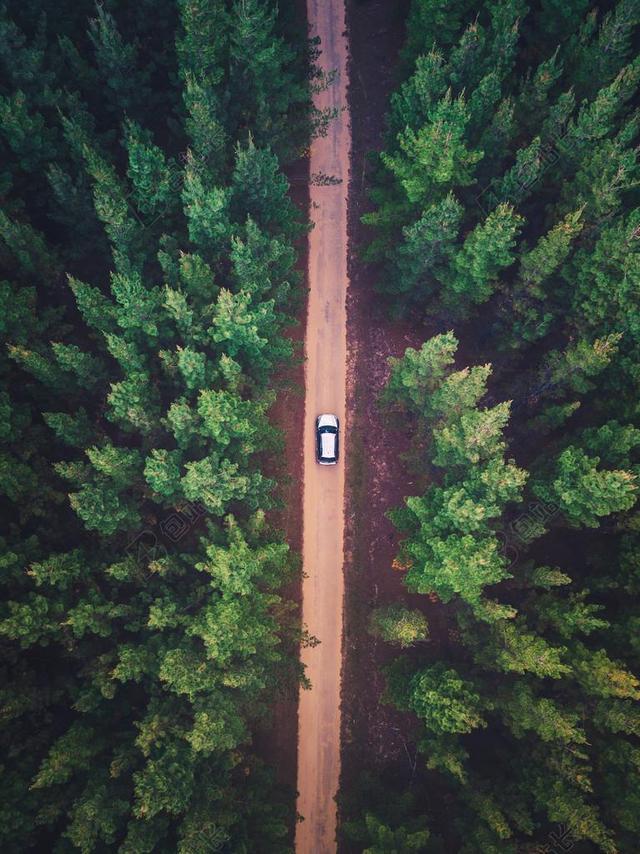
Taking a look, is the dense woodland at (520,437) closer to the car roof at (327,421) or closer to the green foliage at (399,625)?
the green foliage at (399,625)

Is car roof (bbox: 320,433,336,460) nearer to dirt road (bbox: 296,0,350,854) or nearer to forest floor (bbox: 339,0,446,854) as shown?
dirt road (bbox: 296,0,350,854)

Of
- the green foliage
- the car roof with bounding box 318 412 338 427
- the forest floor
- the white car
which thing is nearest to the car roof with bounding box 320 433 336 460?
the white car

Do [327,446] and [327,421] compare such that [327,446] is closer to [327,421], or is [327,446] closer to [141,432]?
[327,421]

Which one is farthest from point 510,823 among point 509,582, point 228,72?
point 228,72

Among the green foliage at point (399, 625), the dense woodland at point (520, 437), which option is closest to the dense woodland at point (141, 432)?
the green foliage at point (399, 625)

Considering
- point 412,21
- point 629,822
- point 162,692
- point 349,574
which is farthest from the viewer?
point 349,574

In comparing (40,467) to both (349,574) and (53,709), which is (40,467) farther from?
(349,574)
